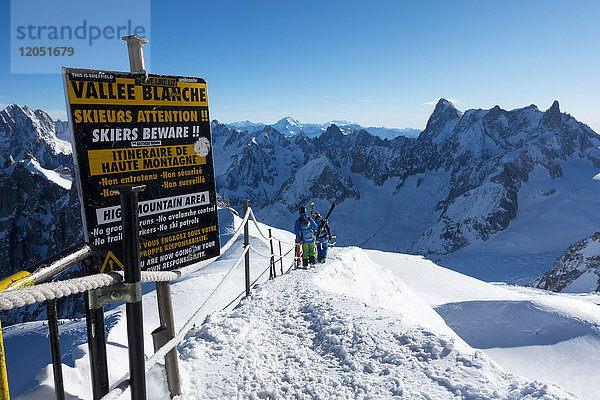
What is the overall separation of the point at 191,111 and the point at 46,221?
124620 mm

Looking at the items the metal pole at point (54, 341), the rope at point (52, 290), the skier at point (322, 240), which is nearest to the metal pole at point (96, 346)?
the metal pole at point (54, 341)

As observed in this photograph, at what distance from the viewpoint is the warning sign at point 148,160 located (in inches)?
112

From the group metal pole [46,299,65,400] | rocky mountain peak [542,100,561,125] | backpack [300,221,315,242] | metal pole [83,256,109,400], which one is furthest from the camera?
rocky mountain peak [542,100,561,125]

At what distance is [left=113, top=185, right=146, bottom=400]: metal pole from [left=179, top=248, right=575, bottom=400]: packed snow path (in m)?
1.77

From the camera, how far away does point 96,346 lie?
2533 millimetres

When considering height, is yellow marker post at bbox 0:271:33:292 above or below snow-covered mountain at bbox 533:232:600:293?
above

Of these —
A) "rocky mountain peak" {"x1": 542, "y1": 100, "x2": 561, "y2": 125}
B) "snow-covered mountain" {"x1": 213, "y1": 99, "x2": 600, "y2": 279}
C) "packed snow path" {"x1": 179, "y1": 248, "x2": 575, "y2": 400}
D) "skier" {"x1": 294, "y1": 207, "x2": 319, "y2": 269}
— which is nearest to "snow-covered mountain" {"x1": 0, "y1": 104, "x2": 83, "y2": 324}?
"snow-covered mountain" {"x1": 213, "y1": 99, "x2": 600, "y2": 279}

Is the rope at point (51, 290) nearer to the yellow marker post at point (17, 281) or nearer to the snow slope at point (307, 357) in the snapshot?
the yellow marker post at point (17, 281)

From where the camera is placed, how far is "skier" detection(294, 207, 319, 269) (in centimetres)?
1209

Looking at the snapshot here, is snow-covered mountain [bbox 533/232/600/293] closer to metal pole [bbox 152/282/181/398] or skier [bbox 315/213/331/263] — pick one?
skier [bbox 315/213/331/263]

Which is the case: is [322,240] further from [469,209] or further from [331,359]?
[469,209]

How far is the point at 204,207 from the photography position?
381 centimetres

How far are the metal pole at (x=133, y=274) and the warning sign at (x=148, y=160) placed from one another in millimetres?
779

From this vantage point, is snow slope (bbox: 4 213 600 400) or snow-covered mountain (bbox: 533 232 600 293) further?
snow-covered mountain (bbox: 533 232 600 293)
